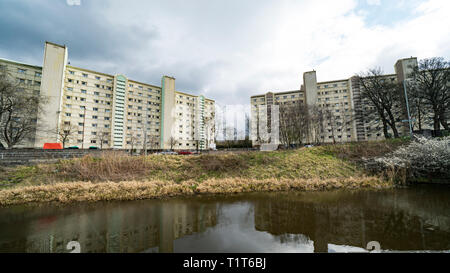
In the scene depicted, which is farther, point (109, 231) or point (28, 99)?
point (28, 99)

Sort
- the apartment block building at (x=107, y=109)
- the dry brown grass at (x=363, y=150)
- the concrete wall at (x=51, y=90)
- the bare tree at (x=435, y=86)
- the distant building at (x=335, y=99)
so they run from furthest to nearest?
the distant building at (x=335, y=99), the apartment block building at (x=107, y=109), the concrete wall at (x=51, y=90), the bare tree at (x=435, y=86), the dry brown grass at (x=363, y=150)

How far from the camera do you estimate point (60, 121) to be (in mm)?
38719

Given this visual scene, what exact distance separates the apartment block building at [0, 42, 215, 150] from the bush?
87.5 feet

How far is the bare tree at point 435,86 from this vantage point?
2070 cm

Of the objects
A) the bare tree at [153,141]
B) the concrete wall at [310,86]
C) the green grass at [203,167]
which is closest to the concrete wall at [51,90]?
the bare tree at [153,141]

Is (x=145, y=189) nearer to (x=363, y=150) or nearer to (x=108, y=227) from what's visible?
(x=108, y=227)

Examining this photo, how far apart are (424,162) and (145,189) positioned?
63.3 ft

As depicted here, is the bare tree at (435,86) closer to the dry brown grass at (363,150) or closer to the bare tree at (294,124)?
the dry brown grass at (363,150)

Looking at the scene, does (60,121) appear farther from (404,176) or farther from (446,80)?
(446,80)

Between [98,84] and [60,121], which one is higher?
[98,84]

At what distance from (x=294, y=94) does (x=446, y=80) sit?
43627 millimetres

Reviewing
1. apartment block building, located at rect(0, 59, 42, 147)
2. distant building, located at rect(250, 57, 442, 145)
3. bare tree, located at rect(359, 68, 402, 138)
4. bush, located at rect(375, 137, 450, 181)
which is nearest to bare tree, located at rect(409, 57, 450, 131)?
bare tree, located at rect(359, 68, 402, 138)

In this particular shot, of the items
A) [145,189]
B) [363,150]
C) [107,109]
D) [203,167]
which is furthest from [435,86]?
[107,109]
